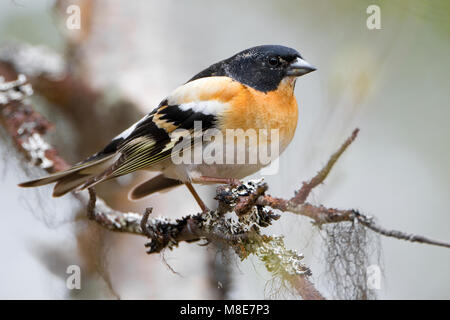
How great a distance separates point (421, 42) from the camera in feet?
17.4

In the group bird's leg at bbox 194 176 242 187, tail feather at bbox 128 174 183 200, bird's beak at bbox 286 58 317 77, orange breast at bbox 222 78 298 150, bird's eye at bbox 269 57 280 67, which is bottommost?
bird's leg at bbox 194 176 242 187

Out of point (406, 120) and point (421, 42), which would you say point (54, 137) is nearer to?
point (421, 42)

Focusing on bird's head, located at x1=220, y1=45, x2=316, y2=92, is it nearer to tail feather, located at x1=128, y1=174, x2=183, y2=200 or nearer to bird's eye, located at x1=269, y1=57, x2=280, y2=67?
bird's eye, located at x1=269, y1=57, x2=280, y2=67

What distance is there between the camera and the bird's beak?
3111mm

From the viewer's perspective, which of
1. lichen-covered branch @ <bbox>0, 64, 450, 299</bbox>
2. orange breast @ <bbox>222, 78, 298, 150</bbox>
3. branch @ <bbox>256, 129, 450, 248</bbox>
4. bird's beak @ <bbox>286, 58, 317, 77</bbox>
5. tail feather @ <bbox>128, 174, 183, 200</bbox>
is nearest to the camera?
branch @ <bbox>256, 129, 450, 248</bbox>

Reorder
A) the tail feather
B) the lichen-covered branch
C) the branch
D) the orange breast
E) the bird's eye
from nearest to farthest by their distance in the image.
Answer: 1. the branch
2. the lichen-covered branch
3. the orange breast
4. the bird's eye
5. the tail feather

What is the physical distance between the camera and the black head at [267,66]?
10.5ft

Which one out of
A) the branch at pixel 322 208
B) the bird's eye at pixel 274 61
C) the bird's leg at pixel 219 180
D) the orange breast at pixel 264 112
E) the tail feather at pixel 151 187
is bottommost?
the branch at pixel 322 208

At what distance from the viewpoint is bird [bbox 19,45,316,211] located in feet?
9.75

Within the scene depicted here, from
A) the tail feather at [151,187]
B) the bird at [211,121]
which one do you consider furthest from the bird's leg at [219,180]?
the tail feather at [151,187]

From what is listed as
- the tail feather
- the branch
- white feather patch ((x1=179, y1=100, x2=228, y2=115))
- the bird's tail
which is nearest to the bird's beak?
white feather patch ((x1=179, y1=100, x2=228, y2=115))

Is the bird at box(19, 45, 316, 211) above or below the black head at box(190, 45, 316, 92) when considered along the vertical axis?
below

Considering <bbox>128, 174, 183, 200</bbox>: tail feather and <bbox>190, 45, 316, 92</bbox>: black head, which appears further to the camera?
<bbox>128, 174, 183, 200</bbox>: tail feather

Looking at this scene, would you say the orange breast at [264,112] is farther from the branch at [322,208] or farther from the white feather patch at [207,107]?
the branch at [322,208]
